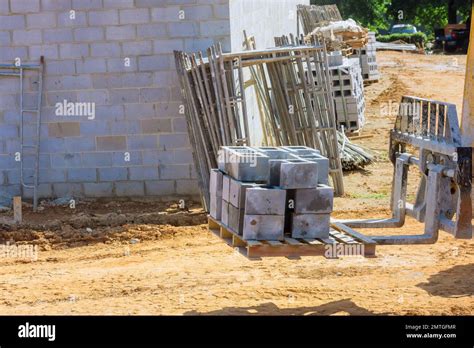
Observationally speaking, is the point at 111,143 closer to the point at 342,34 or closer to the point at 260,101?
the point at 260,101

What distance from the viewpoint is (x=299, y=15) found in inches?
1017

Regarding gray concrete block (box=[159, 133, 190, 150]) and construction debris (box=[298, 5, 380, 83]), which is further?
construction debris (box=[298, 5, 380, 83])

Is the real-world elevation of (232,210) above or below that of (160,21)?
below

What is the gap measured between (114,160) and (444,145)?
7247 mm

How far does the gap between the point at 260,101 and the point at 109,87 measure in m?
3.01

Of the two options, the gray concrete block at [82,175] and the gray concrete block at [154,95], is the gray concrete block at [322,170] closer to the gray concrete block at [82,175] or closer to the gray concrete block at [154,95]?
the gray concrete block at [154,95]

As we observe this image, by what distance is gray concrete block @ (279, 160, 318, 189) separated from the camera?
26.2 ft

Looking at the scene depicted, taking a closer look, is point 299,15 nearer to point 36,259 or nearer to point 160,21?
point 160,21

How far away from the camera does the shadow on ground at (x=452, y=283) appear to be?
9442 millimetres

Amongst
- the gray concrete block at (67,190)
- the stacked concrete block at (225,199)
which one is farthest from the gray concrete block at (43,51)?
the stacked concrete block at (225,199)

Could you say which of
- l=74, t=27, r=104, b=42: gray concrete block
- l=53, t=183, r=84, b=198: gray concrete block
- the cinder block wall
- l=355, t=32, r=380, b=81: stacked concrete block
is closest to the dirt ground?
l=53, t=183, r=84, b=198: gray concrete block

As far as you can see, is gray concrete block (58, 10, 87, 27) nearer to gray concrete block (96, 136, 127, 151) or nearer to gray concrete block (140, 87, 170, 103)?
gray concrete block (140, 87, 170, 103)

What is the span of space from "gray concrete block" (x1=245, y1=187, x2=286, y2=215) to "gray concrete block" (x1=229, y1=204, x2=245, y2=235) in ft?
0.53

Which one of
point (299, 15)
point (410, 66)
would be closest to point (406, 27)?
point (410, 66)
